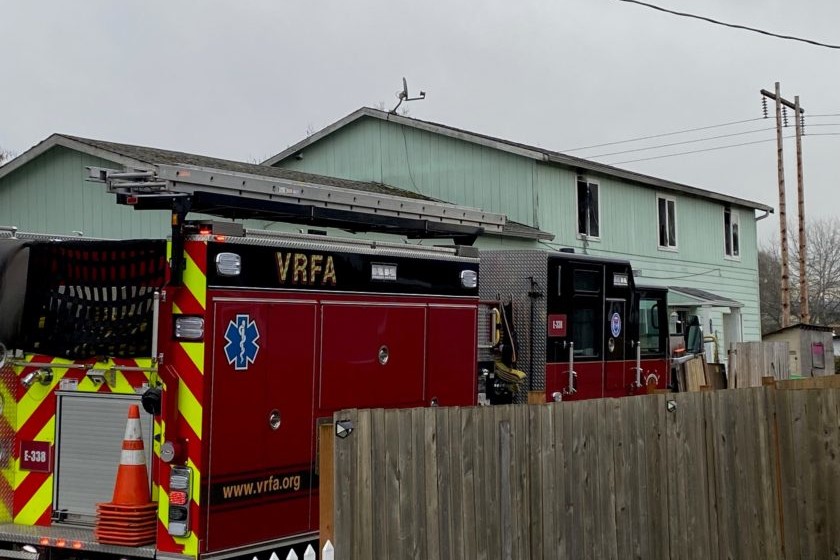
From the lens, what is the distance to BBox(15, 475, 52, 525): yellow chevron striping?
6.91 meters

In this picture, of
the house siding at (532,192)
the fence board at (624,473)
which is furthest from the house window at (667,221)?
the fence board at (624,473)

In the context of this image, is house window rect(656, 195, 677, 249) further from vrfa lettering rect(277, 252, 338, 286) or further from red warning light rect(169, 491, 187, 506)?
red warning light rect(169, 491, 187, 506)

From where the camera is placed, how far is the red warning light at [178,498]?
6164mm

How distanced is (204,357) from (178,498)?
0.85 metres

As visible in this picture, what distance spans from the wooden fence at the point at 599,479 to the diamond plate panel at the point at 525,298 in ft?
7.75

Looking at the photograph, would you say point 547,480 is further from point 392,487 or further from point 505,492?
point 392,487

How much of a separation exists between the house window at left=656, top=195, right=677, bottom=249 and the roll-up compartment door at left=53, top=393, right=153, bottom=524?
955 inches

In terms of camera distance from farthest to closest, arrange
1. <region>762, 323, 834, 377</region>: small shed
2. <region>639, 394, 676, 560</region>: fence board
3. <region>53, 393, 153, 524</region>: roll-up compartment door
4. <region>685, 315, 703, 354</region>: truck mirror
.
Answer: <region>762, 323, 834, 377</region>: small shed, <region>685, 315, 703, 354</region>: truck mirror, <region>639, 394, 676, 560</region>: fence board, <region>53, 393, 153, 524</region>: roll-up compartment door

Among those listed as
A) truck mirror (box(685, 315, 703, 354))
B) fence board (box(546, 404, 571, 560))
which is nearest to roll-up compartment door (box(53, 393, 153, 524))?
fence board (box(546, 404, 571, 560))

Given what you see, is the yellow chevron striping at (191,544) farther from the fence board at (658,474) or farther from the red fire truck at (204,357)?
the fence board at (658,474)

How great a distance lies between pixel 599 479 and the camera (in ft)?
22.9

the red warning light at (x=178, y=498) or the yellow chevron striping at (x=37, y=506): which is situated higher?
the red warning light at (x=178, y=498)

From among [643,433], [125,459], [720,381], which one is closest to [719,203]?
[720,381]

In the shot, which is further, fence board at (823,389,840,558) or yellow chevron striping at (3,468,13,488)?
fence board at (823,389,840,558)
